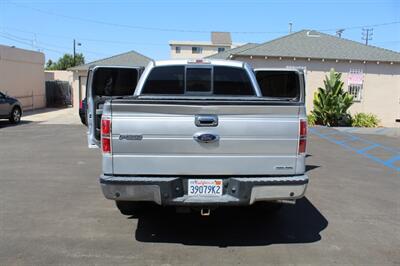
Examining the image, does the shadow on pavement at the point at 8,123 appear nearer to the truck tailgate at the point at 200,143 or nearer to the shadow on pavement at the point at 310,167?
the shadow on pavement at the point at 310,167

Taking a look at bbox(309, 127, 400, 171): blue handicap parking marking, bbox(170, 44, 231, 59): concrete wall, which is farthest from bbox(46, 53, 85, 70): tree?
bbox(309, 127, 400, 171): blue handicap parking marking

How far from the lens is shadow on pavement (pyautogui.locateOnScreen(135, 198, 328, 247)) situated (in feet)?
17.2

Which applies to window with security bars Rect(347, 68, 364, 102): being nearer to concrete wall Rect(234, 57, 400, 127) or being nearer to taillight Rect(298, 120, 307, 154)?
concrete wall Rect(234, 57, 400, 127)

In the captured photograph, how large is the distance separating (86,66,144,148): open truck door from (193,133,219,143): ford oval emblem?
2.61 metres

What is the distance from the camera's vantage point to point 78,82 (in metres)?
29.4

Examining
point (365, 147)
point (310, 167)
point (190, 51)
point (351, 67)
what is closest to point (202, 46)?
point (190, 51)

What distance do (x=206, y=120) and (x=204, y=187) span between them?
2.29 feet

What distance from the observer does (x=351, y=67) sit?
23.8 meters

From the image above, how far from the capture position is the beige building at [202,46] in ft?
223

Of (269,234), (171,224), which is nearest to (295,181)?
(269,234)

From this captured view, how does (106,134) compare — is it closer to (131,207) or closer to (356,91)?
(131,207)

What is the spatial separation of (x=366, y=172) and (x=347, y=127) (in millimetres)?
10948

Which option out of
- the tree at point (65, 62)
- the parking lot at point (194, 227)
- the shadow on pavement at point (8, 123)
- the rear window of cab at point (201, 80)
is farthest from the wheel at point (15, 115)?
the tree at point (65, 62)

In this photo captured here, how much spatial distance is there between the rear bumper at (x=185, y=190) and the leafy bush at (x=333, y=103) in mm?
16808
